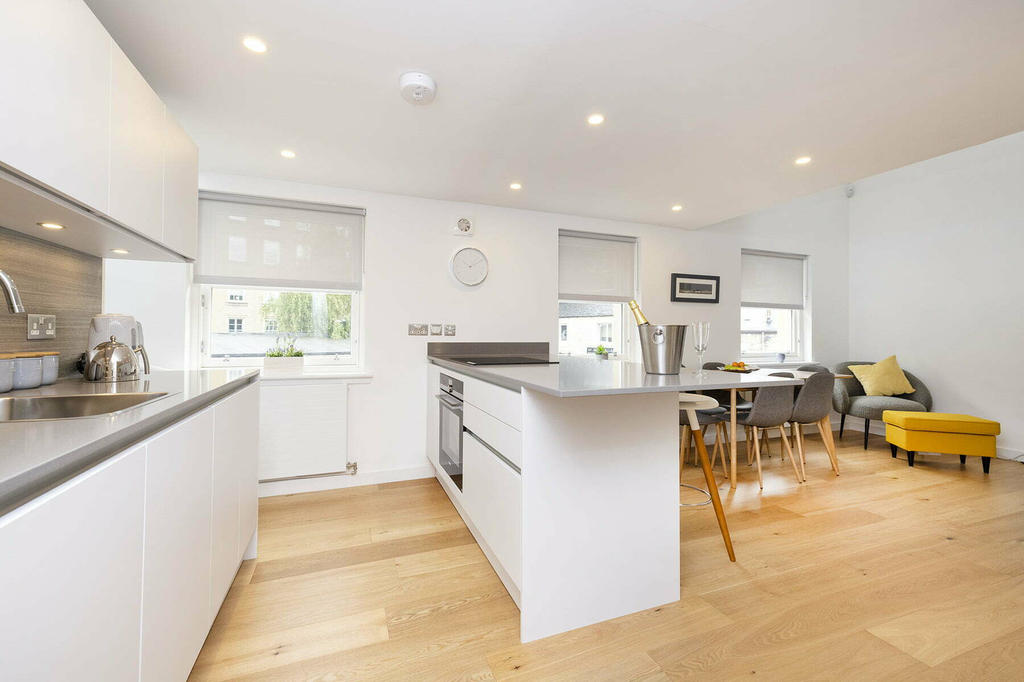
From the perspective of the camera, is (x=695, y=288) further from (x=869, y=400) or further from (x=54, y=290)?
(x=54, y=290)

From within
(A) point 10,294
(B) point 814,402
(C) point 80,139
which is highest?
(C) point 80,139

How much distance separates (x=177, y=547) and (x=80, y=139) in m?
1.15

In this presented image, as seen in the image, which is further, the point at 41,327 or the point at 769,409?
the point at 769,409

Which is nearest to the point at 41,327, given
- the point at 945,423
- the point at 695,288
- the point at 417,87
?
the point at 417,87

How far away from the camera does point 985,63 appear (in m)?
1.85

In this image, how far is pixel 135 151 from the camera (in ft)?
5.08

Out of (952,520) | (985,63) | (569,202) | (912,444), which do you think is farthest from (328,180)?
(912,444)

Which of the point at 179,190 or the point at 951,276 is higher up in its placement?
the point at 951,276

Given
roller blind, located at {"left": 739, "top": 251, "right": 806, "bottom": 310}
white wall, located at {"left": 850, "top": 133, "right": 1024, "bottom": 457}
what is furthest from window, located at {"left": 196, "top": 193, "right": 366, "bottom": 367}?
white wall, located at {"left": 850, "top": 133, "right": 1024, "bottom": 457}

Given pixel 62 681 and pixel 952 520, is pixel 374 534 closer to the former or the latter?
pixel 62 681

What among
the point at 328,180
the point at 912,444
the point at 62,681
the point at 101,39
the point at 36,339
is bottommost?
the point at 912,444

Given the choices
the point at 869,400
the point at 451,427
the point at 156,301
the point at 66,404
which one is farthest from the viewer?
the point at 869,400

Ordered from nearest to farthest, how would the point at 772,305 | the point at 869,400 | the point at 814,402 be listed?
the point at 814,402
the point at 869,400
the point at 772,305

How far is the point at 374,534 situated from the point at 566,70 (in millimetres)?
2561
